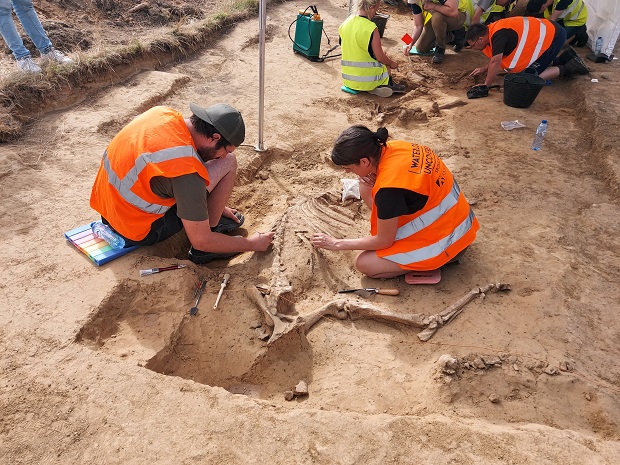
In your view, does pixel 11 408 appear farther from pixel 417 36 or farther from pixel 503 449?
pixel 417 36

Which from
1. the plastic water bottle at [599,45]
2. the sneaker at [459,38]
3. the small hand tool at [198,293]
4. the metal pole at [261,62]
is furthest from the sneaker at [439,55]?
the small hand tool at [198,293]

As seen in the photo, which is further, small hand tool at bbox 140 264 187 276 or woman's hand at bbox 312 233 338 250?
woman's hand at bbox 312 233 338 250

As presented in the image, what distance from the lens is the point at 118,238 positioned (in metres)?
3.38

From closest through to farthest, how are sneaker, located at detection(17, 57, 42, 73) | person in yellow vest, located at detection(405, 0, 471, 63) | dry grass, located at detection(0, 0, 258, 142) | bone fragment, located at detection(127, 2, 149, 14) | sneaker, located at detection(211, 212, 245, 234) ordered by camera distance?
sneaker, located at detection(211, 212, 245, 234), dry grass, located at detection(0, 0, 258, 142), sneaker, located at detection(17, 57, 42, 73), person in yellow vest, located at detection(405, 0, 471, 63), bone fragment, located at detection(127, 2, 149, 14)

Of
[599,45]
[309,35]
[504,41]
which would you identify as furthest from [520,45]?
[309,35]

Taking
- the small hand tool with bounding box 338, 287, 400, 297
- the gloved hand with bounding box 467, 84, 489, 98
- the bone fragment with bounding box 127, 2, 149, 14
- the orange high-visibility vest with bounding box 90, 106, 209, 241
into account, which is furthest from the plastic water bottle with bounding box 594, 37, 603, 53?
the bone fragment with bounding box 127, 2, 149, 14

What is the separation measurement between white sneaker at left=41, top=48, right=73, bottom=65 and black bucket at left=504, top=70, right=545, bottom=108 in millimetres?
5292

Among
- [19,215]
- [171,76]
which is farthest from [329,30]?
[19,215]

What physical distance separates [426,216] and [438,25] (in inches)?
210

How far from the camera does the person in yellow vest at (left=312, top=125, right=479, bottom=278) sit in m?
2.88

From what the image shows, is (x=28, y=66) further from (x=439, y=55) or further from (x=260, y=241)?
(x=439, y=55)

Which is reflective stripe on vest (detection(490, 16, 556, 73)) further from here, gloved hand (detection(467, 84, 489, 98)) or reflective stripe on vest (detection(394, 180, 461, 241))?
reflective stripe on vest (detection(394, 180, 461, 241))

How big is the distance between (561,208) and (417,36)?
4591 mm

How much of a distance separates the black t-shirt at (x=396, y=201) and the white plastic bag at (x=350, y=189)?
1.28 meters
